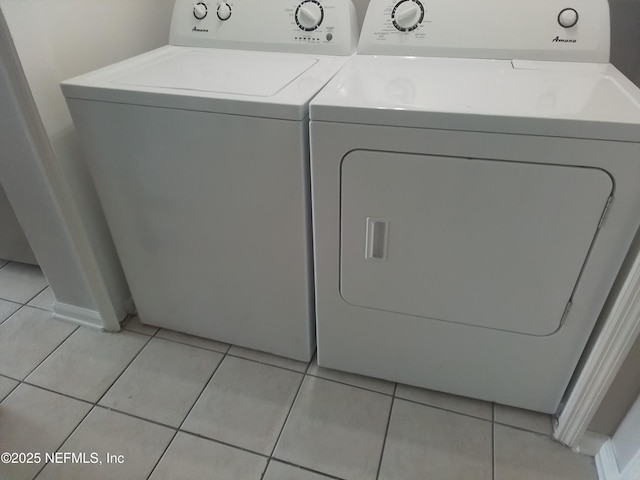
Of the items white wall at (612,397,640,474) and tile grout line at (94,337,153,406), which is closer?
white wall at (612,397,640,474)

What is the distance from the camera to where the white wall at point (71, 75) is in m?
1.14

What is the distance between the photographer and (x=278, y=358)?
147 centimetres

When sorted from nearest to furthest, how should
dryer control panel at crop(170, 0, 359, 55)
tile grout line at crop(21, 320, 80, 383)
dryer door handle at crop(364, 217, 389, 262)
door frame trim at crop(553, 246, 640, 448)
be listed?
door frame trim at crop(553, 246, 640, 448) → dryer door handle at crop(364, 217, 389, 262) → dryer control panel at crop(170, 0, 359, 55) → tile grout line at crop(21, 320, 80, 383)

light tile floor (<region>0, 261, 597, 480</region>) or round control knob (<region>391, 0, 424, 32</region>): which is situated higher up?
round control knob (<region>391, 0, 424, 32</region>)

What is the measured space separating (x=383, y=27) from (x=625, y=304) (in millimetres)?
958

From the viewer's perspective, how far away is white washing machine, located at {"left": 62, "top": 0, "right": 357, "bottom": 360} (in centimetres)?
104

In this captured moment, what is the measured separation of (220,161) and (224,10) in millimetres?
601

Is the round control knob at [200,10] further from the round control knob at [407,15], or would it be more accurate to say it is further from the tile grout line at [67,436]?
the tile grout line at [67,436]

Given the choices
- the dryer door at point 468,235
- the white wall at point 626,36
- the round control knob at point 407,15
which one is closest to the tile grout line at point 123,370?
the dryer door at point 468,235

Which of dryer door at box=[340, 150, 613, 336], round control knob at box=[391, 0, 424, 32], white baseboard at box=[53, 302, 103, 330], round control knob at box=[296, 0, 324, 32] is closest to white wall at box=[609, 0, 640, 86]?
round control knob at box=[391, 0, 424, 32]

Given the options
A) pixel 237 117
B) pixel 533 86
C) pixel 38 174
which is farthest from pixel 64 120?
pixel 533 86

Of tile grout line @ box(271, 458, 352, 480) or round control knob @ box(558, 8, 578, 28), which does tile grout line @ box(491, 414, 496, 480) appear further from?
round control knob @ box(558, 8, 578, 28)

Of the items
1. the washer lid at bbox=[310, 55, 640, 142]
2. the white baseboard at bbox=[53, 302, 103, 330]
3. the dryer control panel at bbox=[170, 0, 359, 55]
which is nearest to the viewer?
the washer lid at bbox=[310, 55, 640, 142]

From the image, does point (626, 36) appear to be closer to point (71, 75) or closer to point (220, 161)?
point (220, 161)
